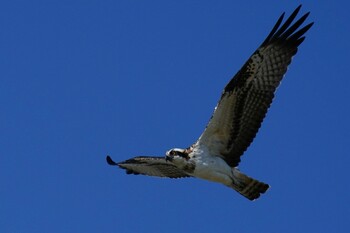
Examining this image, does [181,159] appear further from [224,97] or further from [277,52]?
[277,52]

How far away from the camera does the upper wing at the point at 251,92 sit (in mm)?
13000

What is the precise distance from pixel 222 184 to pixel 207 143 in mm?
672

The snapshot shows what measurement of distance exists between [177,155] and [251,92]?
144 cm

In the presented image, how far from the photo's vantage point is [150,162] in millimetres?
14148

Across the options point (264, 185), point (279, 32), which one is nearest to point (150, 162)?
point (264, 185)

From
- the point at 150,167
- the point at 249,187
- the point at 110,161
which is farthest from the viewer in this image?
the point at 110,161

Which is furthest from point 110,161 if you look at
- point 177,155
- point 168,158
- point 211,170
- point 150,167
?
point 211,170

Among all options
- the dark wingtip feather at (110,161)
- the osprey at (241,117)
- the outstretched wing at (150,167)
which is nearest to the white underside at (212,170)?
the osprey at (241,117)

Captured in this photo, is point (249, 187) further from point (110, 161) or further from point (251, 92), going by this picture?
point (110, 161)

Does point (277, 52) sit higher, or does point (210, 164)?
point (277, 52)

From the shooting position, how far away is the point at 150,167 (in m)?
14.5

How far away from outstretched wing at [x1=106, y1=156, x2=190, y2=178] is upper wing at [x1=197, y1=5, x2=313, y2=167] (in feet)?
3.42

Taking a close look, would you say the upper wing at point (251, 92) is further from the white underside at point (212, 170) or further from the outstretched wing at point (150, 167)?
the outstretched wing at point (150, 167)

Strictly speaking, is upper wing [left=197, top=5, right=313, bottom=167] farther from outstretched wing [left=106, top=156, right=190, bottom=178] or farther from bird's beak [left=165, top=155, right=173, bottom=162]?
outstretched wing [left=106, top=156, right=190, bottom=178]
